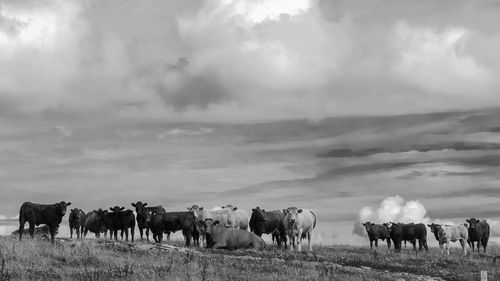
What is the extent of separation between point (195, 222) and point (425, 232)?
24.8m

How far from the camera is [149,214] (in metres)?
44.2

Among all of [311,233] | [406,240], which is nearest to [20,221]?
[311,233]

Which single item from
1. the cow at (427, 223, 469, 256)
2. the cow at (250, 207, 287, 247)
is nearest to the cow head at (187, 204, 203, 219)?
the cow at (250, 207, 287, 247)

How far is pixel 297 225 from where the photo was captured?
43.6 metres

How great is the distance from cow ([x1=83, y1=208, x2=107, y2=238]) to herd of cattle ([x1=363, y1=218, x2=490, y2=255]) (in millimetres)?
21657

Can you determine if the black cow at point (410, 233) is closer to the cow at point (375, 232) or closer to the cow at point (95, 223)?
the cow at point (375, 232)

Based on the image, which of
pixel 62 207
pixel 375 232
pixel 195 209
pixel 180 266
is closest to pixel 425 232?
pixel 375 232

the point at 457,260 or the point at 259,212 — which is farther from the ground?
the point at 259,212

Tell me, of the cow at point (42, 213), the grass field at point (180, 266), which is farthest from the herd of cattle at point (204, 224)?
the grass field at point (180, 266)

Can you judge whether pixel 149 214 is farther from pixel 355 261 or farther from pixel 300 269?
pixel 300 269

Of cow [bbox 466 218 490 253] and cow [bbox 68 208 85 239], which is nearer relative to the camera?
cow [bbox 68 208 85 239]

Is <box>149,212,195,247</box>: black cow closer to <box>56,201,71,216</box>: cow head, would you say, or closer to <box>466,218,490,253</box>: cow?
<box>56,201,71,216</box>: cow head

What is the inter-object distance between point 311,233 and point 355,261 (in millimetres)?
12024

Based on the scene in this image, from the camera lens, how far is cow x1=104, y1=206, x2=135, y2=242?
45.9 meters
